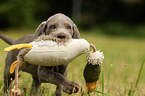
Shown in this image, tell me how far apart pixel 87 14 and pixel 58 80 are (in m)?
21.4

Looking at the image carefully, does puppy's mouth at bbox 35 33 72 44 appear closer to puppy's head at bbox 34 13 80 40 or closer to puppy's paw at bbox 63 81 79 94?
puppy's head at bbox 34 13 80 40

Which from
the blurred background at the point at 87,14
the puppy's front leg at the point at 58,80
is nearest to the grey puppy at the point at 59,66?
the puppy's front leg at the point at 58,80

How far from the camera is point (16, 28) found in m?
18.9

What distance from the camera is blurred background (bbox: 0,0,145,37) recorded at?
19.0m

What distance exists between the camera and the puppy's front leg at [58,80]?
1873 mm

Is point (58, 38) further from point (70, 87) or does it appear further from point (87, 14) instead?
point (87, 14)

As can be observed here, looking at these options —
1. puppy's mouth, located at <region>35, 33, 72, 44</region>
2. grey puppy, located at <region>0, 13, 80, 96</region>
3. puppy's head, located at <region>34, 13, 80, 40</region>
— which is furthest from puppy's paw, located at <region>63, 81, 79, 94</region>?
puppy's head, located at <region>34, 13, 80, 40</region>

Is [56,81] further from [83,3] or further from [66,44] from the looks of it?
[83,3]

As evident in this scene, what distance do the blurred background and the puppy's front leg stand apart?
53.0ft

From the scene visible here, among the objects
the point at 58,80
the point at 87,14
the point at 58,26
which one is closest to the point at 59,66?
the point at 58,80

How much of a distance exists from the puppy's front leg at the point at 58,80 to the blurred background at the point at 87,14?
16.1 meters

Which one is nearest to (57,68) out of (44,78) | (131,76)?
(44,78)

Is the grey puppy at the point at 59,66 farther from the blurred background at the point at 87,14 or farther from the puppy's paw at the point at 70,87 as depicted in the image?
the blurred background at the point at 87,14

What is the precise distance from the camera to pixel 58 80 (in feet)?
6.51
